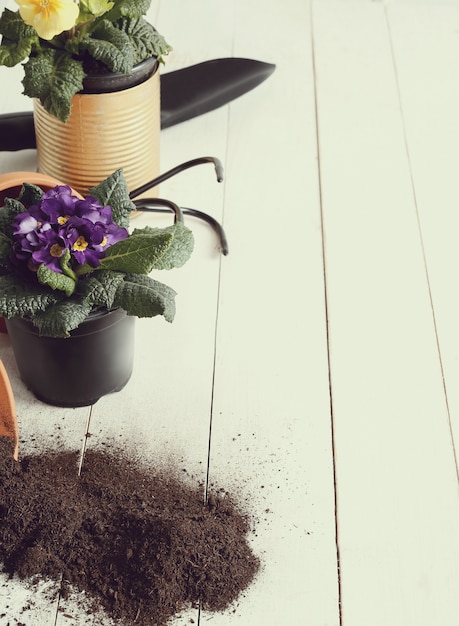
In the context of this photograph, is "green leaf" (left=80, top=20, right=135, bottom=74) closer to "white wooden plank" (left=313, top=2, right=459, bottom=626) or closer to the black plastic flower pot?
the black plastic flower pot

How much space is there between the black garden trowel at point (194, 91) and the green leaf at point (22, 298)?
789 millimetres

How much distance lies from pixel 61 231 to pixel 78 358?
0.83 ft

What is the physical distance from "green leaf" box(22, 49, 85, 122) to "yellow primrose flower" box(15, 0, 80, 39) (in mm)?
108

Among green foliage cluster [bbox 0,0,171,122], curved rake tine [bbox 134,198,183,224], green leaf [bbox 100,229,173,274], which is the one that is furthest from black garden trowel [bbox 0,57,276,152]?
green leaf [bbox 100,229,173,274]

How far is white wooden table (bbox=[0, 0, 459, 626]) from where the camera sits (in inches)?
53.4

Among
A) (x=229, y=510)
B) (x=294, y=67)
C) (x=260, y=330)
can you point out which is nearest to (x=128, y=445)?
(x=229, y=510)

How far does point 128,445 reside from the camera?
4.88 feet

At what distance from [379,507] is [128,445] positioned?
0.43m

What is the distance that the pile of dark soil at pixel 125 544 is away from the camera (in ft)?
4.16

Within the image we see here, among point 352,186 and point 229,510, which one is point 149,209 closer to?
point 352,186

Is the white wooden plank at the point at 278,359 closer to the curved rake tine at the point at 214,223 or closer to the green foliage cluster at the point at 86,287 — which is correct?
the curved rake tine at the point at 214,223

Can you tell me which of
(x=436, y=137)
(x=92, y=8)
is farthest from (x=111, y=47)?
(x=436, y=137)

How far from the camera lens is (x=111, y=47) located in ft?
5.26

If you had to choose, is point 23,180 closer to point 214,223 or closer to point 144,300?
point 144,300
